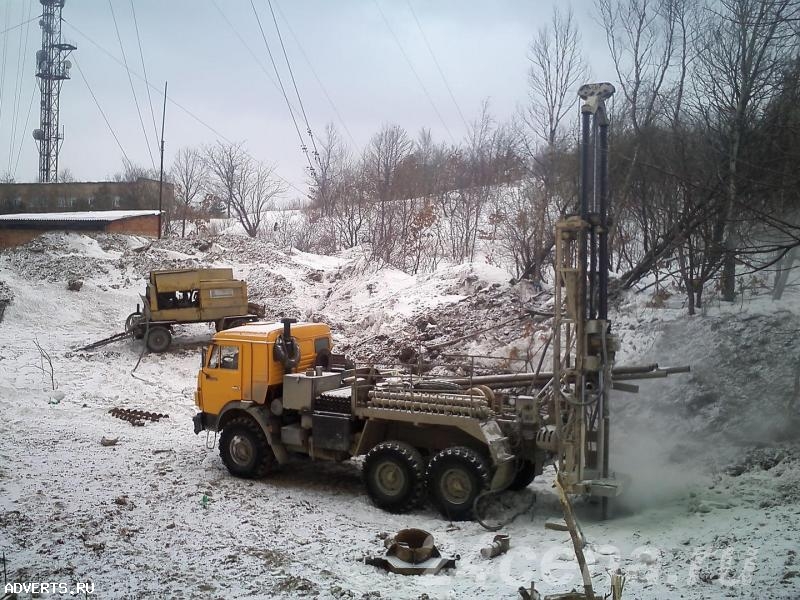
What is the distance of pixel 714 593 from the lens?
522cm

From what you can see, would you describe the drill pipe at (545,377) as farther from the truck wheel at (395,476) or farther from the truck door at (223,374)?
the truck door at (223,374)

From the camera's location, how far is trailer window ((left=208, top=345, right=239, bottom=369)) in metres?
10.7

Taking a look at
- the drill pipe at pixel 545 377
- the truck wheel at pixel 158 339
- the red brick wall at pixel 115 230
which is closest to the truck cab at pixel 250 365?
the drill pipe at pixel 545 377

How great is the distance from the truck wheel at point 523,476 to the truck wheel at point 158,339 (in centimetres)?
1453

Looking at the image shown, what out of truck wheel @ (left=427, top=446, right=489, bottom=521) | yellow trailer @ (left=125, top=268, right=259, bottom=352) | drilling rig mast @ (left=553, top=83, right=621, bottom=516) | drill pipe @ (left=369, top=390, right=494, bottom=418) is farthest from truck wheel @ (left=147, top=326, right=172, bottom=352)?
drilling rig mast @ (left=553, top=83, right=621, bottom=516)

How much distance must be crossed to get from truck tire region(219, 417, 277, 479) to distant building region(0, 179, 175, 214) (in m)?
35.9

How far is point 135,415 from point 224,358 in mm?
5025

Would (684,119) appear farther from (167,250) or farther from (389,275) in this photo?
(167,250)

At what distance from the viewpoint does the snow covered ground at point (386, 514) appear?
20.4 feet

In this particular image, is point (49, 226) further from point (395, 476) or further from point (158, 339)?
point (395, 476)

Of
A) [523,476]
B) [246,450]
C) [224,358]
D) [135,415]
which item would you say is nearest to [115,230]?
[135,415]

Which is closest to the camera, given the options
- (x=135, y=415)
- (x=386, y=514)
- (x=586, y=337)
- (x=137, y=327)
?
(x=586, y=337)

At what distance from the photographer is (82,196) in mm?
44781

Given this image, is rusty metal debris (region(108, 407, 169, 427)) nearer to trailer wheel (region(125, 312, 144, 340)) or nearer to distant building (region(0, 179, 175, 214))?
trailer wheel (region(125, 312, 144, 340))
